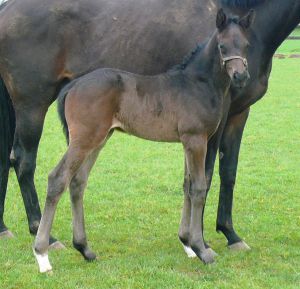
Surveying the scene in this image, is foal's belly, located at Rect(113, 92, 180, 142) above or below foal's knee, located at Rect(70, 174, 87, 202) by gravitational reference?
above

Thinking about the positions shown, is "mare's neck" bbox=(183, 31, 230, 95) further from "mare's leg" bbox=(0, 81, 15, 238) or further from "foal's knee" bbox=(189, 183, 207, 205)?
"mare's leg" bbox=(0, 81, 15, 238)

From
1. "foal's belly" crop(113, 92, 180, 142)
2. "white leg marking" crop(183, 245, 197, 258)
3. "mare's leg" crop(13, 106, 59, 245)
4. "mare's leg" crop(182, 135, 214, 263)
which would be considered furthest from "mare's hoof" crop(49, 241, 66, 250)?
"foal's belly" crop(113, 92, 180, 142)

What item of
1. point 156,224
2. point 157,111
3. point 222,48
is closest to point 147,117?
point 157,111

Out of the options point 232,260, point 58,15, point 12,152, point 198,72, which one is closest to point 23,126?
point 12,152

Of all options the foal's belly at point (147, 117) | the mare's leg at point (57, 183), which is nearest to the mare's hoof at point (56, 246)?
the mare's leg at point (57, 183)

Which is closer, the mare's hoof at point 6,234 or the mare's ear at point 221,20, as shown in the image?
the mare's ear at point 221,20

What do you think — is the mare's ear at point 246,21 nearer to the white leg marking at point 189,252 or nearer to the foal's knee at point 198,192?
the foal's knee at point 198,192

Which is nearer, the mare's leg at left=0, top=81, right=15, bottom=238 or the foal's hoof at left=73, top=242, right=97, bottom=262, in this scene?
the foal's hoof at left=73, top=242, right=97, bottom=262

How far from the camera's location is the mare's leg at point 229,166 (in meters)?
5.78

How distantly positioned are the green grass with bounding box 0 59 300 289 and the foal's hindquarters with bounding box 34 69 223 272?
31cm

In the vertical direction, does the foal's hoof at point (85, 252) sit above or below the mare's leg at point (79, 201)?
below

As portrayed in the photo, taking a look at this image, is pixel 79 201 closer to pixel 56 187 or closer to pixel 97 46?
pixel 56 187

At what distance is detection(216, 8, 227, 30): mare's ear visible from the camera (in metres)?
4.61

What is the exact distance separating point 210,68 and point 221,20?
0.44 metres
